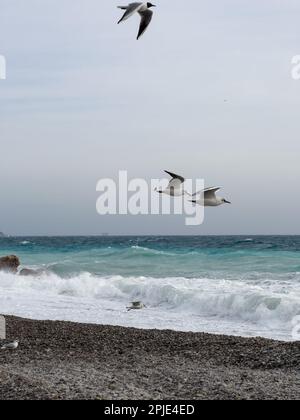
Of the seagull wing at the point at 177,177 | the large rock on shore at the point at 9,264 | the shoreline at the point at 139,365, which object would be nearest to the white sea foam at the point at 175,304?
the shoreline at the point at 139,365

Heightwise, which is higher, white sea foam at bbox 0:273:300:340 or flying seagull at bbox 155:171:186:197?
flying seagull at bbox 155:171:186:197

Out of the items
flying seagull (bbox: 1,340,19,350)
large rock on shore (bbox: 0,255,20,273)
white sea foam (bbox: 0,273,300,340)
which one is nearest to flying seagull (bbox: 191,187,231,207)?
flying seagull (bbox: 1,340,19,350)

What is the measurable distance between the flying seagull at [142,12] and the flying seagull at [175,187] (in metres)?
1.58

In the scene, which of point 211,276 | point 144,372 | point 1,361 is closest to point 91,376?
point 144,372

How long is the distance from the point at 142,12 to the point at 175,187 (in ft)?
6.34

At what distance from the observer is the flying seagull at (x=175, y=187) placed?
786cm

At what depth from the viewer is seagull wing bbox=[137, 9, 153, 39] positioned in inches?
290

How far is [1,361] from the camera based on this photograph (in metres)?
9.62

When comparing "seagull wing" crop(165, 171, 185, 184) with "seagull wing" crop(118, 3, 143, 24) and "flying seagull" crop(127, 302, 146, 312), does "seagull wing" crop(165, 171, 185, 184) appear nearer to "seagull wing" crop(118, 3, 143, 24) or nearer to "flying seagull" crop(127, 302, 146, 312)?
"seagull wing" crop(118, 3, 143, 24)

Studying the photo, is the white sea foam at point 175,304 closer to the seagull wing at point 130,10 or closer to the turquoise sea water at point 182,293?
the turquoise sea water at point 182,293

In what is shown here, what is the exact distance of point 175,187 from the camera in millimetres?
7883

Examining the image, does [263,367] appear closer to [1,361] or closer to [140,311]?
[1,361]

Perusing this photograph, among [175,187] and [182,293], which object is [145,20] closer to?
[175,187]

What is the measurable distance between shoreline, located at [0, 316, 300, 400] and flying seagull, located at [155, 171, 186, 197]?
218cm
